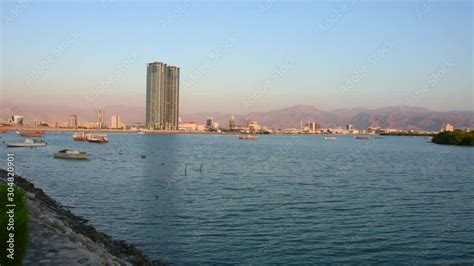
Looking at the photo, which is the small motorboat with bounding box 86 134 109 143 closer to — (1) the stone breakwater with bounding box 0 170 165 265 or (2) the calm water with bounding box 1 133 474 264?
(2) the calm water with bounding box 1 133 474 264

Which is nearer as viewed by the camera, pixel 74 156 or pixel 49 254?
pixel 49 254

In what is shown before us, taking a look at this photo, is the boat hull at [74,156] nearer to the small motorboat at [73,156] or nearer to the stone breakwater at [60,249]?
the small motorboat at [73,156]

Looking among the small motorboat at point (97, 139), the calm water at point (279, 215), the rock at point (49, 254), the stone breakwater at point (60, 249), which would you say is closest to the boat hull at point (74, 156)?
the calm water at point (279, 215)

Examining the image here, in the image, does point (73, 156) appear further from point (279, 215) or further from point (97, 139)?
point (97, 139)

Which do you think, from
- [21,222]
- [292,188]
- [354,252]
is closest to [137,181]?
[292,188]

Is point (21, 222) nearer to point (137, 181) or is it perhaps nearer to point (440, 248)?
point (440, 248)

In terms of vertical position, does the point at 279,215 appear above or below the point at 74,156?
below

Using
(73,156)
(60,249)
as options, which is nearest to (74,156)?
(73,156)

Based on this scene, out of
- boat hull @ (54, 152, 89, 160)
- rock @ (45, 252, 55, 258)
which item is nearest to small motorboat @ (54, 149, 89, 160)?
boat hull @ (54, 152, 89, 160)

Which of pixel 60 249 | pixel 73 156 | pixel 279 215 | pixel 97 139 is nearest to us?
pixel 60 249

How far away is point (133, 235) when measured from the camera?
73.0 feet

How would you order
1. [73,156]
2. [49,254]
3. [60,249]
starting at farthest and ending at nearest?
[73,156] < [60,249] < [49,254]

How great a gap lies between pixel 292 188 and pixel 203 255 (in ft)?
69.4

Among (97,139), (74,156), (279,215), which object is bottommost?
(279,215)
